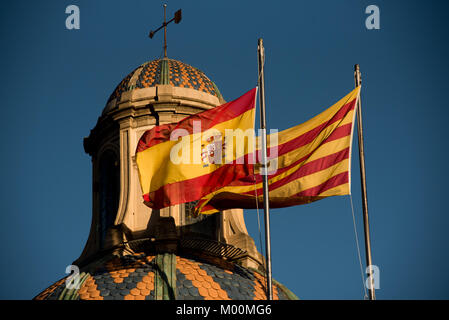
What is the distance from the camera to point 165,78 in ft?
125

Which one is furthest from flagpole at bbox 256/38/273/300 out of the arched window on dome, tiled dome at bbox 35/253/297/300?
the arched window on dome

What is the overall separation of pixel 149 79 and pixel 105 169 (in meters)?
3.65

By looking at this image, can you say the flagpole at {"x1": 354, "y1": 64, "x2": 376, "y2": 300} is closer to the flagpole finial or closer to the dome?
the flagpole finial

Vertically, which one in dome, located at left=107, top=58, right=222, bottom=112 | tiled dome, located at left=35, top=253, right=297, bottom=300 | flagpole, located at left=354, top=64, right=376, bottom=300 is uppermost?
dome, located at left=107, top=58, right=222, bottom=112

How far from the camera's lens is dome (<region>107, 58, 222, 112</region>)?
38344 millimetres

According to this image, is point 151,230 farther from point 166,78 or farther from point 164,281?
point 166,78

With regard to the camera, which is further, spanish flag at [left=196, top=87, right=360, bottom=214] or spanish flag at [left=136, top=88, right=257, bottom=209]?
spanish flag at [left=136, top=88, right=257, bottom=209]

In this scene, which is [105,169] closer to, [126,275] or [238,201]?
[126,275]

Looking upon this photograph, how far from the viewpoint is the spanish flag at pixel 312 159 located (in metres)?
26.1

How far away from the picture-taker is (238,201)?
29.6 meters

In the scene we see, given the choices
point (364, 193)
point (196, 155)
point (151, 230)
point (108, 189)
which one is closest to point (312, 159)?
point (364, 193)

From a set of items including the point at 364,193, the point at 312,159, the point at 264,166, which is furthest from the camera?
the point at 312,159

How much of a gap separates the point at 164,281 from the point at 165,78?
9810 mm
